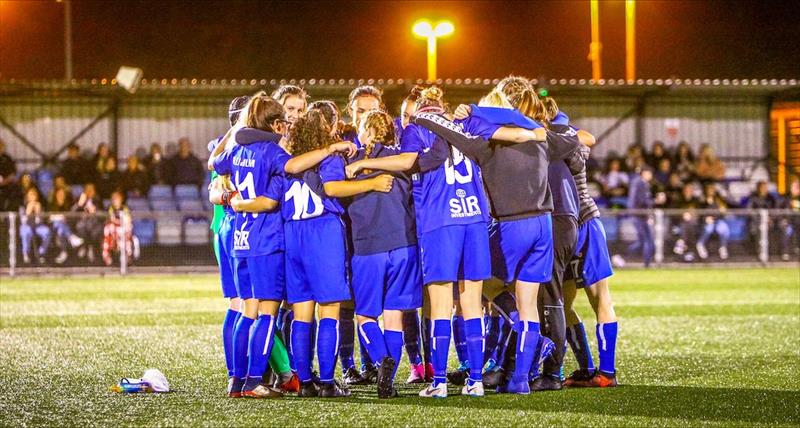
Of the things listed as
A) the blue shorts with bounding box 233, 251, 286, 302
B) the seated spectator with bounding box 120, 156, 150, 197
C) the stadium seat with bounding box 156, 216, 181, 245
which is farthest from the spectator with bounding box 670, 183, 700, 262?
the blue shorts with bounding box 233, 251, 286, 302

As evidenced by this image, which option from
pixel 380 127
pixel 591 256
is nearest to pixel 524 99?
pixel 380 127

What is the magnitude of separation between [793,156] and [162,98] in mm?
16631

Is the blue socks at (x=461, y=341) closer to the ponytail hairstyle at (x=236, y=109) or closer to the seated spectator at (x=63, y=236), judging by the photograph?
the ponytail hairstyle at (x=236, y=109)

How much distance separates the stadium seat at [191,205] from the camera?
2397cm

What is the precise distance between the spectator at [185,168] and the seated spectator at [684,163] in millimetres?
11031

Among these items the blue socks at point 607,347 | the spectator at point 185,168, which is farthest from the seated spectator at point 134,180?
the blue socks at point 607,347

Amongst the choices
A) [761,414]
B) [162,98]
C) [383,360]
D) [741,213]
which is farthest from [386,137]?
[162,98]

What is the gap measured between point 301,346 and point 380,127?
1539 millimetres

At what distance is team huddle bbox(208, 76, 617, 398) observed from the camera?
7.25 meters

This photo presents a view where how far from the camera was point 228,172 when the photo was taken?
7547 millimetres

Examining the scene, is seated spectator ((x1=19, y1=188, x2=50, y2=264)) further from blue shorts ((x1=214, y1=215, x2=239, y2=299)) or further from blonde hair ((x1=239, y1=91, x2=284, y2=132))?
blonde hair ((x1=239, y1=91, x2=284, y2=132))

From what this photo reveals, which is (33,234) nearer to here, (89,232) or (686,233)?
(89,232)

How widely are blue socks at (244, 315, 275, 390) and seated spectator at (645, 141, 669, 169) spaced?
65.1ft

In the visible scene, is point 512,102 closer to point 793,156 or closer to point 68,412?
point 68,412
